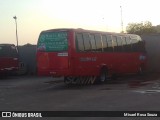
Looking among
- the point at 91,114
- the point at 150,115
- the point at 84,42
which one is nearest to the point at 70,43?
the point at 84,42

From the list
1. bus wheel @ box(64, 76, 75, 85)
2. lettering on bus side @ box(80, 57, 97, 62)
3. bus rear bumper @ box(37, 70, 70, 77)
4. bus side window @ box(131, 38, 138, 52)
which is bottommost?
bus wheel @ box(64, 76, 75, 85)

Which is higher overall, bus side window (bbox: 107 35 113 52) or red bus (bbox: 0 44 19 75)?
bus side window (bbox: 107 35 113 52)

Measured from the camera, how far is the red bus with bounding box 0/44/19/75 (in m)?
31.0

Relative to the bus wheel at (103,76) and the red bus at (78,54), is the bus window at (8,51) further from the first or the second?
the bus wheel at (103,76)

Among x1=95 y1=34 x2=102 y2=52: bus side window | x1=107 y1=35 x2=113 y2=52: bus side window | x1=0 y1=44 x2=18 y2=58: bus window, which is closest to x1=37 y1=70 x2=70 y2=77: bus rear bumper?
x1=95 y1=34 x2=102 y2=52: bus side window

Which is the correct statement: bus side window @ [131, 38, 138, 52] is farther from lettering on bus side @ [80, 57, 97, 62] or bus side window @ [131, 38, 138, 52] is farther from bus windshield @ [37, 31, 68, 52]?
bus windshield @ [37, 31, 68, 52]

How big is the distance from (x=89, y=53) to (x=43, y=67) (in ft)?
8.44

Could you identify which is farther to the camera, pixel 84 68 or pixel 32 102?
pixel 84 68

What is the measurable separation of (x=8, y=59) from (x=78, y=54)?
949cm

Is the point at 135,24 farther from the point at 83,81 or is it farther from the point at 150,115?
the point at 150,115

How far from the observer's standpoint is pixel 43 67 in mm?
23609

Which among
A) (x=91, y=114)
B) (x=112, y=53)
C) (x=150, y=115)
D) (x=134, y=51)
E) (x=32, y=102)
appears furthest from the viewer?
(x=134, y=51)

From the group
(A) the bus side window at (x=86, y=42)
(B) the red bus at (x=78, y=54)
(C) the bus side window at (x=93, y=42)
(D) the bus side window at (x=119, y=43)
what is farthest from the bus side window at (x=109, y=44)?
(A) the bus side window at (x=86, y=42)

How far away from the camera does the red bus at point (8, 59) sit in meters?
31.0
